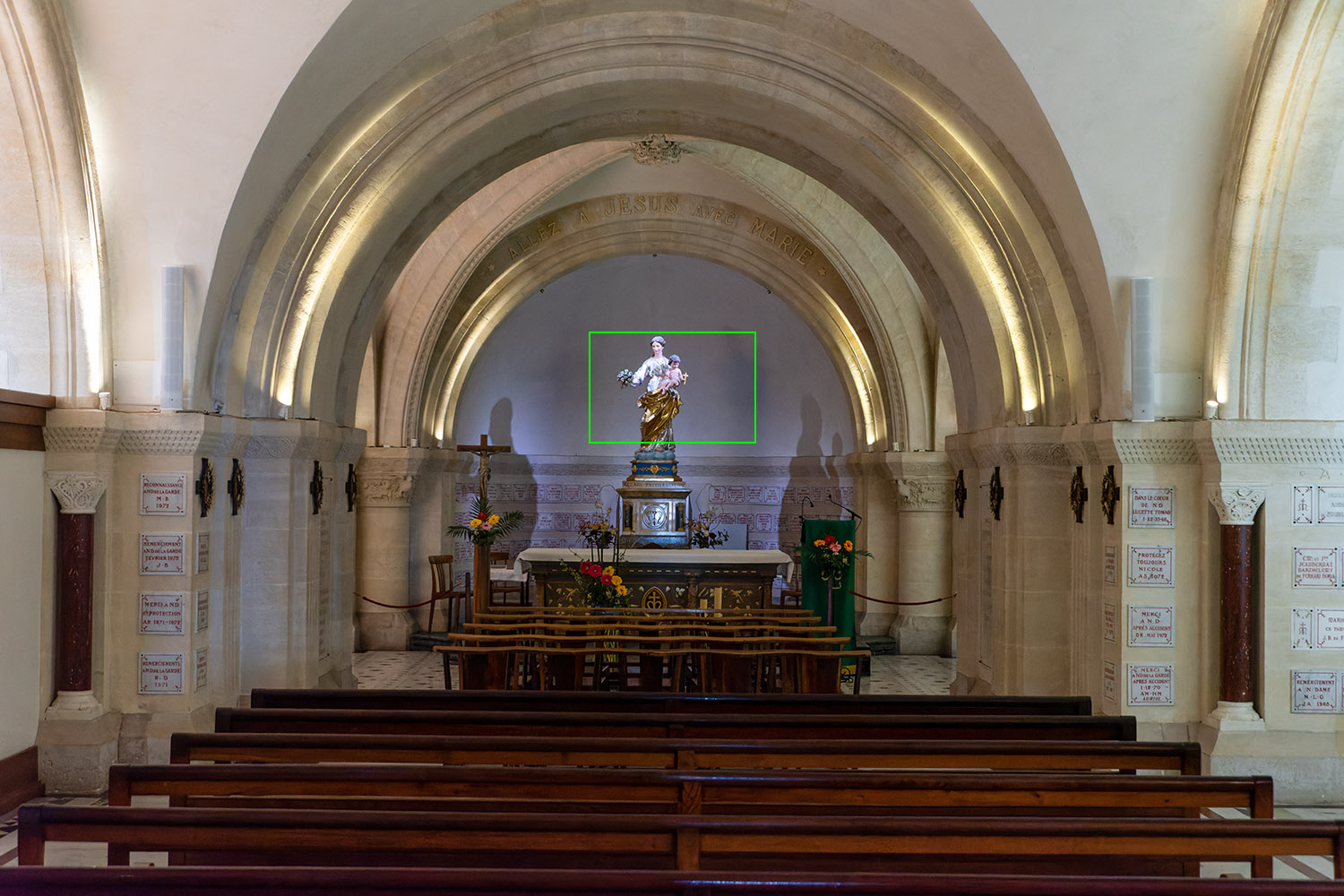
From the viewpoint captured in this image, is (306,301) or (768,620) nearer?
(306,301)

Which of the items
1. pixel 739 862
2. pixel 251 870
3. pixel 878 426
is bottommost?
pixel 739 862

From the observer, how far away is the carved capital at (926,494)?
502 inches

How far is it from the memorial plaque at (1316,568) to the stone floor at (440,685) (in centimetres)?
128

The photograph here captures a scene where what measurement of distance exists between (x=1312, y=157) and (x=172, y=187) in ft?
21.6

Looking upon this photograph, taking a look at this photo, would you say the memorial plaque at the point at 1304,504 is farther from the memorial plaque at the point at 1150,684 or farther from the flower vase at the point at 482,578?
the flower vase at the point at 482,578

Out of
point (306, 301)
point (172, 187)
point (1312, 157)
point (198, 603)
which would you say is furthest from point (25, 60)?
point (1312, 157)

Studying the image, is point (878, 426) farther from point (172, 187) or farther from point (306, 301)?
point (172, 187)

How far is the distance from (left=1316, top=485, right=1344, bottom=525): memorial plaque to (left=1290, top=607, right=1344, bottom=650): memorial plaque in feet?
1.72

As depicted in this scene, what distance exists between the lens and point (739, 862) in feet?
12.3

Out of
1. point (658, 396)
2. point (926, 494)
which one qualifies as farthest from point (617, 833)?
point (658, 396)

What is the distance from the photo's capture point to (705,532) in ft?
48.9

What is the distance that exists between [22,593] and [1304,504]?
7.37 meters

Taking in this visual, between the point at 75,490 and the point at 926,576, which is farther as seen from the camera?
the point at 926,576

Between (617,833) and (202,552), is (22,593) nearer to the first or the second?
(202,552)
